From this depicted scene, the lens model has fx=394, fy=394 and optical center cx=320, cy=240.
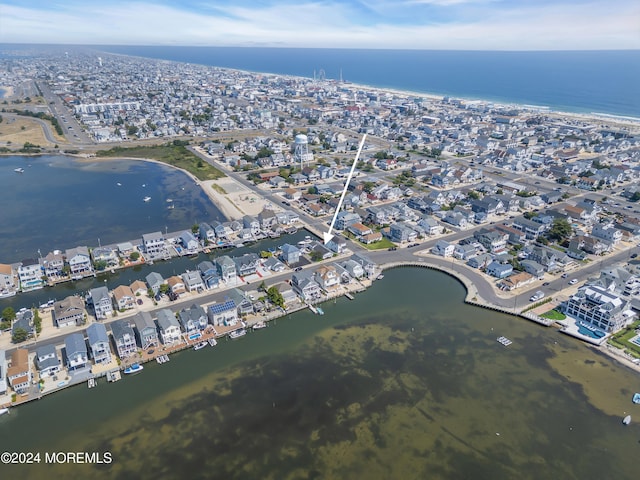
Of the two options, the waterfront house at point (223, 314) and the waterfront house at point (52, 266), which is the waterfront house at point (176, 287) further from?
the waterfront house at point (52, 266)

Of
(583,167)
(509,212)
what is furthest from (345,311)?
(583,167)

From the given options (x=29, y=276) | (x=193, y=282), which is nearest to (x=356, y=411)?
(x=193, y=282)

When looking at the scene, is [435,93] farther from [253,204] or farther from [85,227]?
[85,227]

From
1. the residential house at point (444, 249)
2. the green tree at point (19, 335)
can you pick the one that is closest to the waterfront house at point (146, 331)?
the green tree at point (19, 335)

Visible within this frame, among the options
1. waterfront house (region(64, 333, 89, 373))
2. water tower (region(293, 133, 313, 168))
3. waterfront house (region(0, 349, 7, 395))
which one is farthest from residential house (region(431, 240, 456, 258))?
water tower (region(293, 133, 313, 168))

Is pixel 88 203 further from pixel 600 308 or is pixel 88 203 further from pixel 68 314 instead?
pixel 600 308
